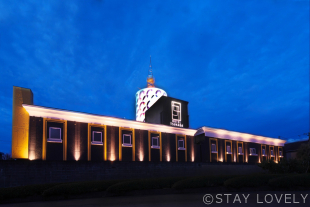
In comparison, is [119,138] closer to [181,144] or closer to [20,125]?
[181,144]

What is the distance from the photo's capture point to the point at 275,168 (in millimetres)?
26094

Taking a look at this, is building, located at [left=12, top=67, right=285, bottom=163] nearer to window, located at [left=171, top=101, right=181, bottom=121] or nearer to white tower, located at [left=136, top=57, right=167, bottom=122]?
window, located at [left=171, top=101, right=181, bottom=121]

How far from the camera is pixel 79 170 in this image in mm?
23516

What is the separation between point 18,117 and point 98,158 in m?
8.72

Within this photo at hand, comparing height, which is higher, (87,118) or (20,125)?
(87,118)

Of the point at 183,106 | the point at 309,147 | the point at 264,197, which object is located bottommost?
the point at 264,197

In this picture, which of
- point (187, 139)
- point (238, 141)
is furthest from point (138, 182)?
point (238, 141)

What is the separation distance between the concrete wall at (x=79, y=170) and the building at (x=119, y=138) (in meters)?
1.91

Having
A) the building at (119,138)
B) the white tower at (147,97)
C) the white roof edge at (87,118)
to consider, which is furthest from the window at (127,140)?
the white tower at (147,97)

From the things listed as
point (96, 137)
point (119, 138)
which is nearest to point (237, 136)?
point (119, 138)

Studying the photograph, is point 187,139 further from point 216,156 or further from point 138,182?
point 138,182

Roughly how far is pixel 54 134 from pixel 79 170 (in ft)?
14.4

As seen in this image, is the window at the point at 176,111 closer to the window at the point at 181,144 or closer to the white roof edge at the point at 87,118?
the white roof edge at the point at 87,118

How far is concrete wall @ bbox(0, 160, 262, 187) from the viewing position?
20.3 m
